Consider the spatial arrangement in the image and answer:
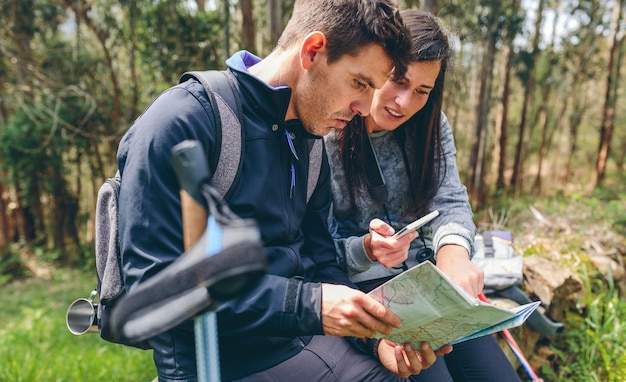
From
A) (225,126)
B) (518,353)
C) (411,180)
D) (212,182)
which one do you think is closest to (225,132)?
(225,126)

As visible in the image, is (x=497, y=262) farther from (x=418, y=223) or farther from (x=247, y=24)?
(x=247, y=24)

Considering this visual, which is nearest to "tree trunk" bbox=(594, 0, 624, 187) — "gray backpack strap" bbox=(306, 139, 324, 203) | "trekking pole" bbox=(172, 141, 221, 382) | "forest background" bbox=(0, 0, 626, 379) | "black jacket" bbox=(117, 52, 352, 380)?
"forest background" bbox=(0, 0, 626, 379)

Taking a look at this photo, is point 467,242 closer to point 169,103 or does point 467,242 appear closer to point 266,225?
point 266,225

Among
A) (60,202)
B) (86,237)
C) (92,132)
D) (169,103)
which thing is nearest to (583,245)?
(169,103)

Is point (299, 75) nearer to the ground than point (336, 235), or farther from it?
farther from it

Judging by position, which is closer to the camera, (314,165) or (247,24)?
(314,165)

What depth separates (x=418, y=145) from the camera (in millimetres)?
2180

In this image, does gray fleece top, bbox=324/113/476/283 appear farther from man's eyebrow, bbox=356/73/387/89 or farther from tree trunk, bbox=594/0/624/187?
tree trunk, bbox=594/0/624/187

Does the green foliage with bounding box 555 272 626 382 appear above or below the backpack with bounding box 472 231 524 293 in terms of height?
below

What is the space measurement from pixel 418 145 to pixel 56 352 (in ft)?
13.0

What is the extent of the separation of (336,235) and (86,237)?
13.7 meters

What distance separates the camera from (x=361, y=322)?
1.26m

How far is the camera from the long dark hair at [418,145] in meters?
2.10

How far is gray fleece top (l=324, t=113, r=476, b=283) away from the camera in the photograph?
200 centimetres
